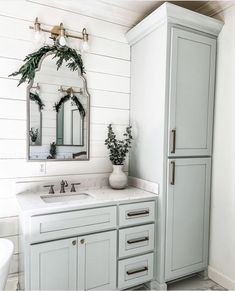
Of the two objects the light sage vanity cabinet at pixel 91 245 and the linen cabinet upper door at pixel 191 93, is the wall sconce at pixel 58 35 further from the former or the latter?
the light sage vanity cabinet at pixel 91 245

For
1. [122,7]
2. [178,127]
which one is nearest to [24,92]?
[122,7]

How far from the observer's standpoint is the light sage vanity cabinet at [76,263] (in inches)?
67.6

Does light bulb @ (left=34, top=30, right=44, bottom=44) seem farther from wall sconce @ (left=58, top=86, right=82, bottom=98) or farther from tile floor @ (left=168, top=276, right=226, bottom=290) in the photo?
tile floor @ (left=168, top=276, right=226, bottom=290)

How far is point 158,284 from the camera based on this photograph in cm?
213

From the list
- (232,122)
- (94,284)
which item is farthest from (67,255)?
(232,122)

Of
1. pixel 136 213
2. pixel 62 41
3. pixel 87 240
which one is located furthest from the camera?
pixel 62 41

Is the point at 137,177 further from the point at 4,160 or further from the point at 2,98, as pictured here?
the point at 2,98

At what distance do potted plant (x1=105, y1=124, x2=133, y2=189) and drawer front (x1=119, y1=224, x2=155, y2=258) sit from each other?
0.43 meters

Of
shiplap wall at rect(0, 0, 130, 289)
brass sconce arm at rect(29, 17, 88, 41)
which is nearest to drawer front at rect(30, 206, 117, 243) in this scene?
shiplap wall at rect(0, 0, 130, 289)

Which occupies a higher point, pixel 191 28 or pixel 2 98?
pixel 191 28

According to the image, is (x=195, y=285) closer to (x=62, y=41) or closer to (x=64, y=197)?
(x=64, y=197)

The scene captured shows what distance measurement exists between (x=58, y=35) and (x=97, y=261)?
192 centimetres

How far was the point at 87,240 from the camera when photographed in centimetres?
187

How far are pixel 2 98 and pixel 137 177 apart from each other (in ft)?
4.59
